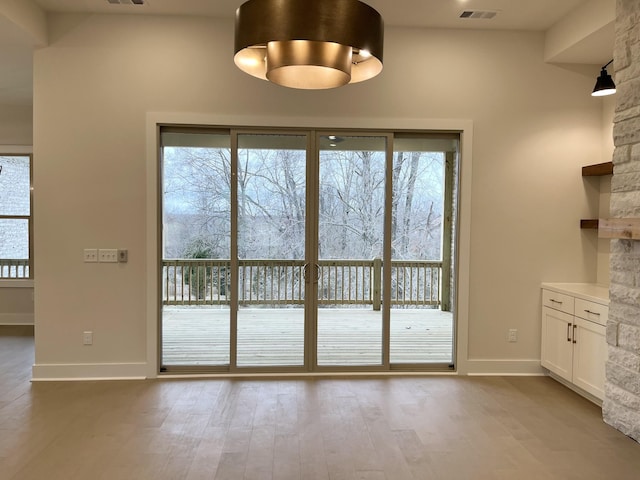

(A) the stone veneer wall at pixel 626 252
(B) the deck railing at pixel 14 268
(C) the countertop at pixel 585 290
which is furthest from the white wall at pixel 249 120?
(B) the deck railing at pixel 14 268

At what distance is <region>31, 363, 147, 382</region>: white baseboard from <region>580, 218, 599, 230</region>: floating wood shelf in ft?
14.2

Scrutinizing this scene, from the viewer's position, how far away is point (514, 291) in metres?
4.08

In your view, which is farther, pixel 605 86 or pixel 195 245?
pixel 195 245

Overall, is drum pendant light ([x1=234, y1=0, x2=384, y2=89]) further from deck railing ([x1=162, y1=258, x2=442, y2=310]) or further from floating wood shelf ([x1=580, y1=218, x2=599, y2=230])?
floating wood shelf ([x1=580, y1=218, x2=599, y2=230])

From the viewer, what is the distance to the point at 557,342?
3834mm

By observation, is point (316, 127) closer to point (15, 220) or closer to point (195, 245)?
point (195, 245)

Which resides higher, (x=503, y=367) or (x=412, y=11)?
(x=412, y=11)

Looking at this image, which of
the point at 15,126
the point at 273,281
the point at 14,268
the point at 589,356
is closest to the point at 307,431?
the point at 273,281

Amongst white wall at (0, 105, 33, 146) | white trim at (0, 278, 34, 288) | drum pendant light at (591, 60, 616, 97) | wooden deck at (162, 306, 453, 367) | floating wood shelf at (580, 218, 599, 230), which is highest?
white wall at (0, 105, 33, 146)

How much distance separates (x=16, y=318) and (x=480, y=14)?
670 cm

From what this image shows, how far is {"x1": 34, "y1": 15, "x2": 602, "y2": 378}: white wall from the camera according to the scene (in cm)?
376

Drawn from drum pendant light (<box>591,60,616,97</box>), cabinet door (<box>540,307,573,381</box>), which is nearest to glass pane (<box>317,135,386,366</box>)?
cabinet door (<box>540,307,573,381</box>)

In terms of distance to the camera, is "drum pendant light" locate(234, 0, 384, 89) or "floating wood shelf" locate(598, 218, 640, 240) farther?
"floating wood shelf" locate(598, 218, 640, 240)

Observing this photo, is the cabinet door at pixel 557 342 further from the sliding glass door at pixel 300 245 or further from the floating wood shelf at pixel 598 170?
the floating wood shelf at pixel 598 170
